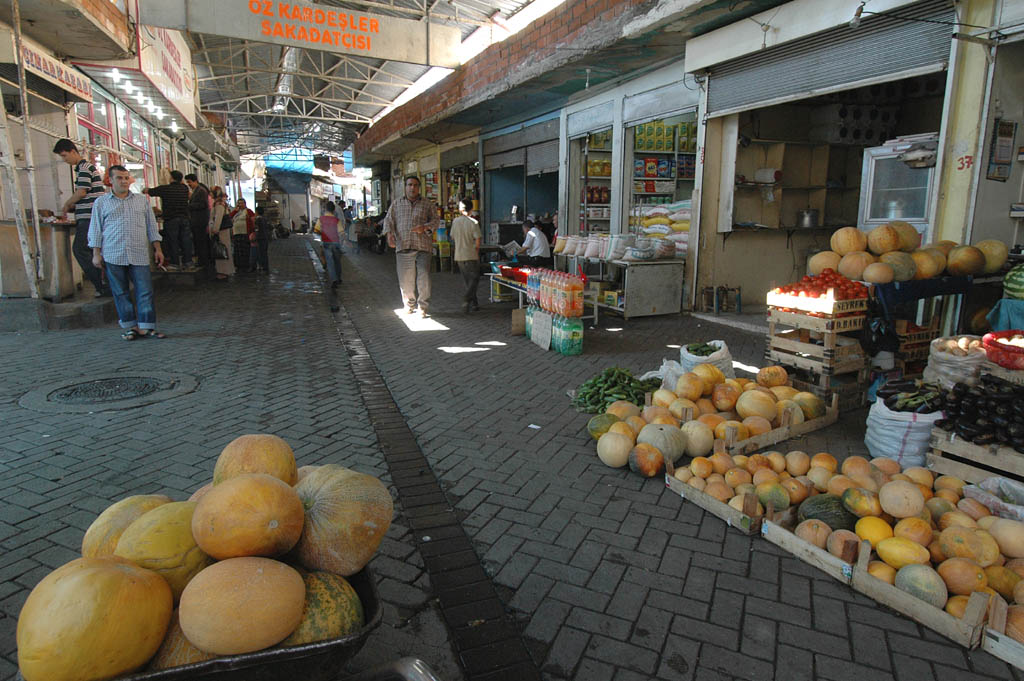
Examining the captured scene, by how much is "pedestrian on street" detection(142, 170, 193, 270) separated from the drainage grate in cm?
756

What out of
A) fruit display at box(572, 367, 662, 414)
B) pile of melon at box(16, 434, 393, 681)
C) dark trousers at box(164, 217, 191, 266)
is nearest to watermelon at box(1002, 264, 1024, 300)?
fruit display at box(572, 367, 662, 414)

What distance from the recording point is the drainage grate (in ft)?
17.6

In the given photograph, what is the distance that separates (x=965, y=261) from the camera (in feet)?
17.5

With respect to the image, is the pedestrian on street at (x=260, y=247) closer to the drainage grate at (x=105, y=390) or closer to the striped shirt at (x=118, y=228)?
the striped shirt at (x=118, y=228)

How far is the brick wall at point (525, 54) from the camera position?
8828 mm

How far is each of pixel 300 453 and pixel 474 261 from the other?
629cm

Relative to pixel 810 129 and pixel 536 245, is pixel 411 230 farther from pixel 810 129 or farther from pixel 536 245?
pixel 810 129

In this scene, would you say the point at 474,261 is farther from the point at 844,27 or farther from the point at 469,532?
the point at 469,532

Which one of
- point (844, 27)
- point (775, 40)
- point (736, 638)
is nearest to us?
point (736, 638)

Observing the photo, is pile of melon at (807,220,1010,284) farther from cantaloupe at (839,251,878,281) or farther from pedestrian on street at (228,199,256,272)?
pedestrian on street at (228,199,256,272)

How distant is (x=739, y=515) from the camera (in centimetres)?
329

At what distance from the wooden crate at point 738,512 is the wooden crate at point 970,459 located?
1.12 metres

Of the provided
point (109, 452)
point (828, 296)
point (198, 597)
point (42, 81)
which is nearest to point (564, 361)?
point (828, 296)

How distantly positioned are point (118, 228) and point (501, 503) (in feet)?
20.9
